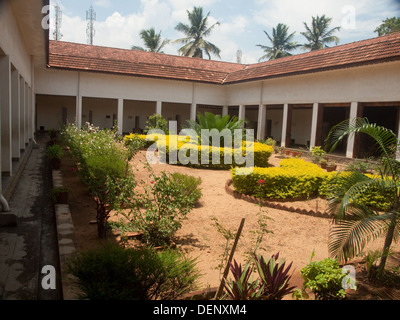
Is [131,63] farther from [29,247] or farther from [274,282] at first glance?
[274,282]

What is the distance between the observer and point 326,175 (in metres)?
8.15

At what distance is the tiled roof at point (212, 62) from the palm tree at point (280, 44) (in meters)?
19.4

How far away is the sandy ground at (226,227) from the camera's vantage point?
15.4 ft

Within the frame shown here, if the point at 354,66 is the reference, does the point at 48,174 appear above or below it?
below

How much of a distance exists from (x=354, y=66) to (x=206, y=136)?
6.27 m

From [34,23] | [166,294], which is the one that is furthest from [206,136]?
[166,294]

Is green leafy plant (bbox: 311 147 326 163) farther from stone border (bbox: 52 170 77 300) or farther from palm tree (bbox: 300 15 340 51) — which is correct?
palm tree (bbox: 300 15 340 51)

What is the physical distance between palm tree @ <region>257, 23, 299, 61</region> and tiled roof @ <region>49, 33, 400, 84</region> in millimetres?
19361

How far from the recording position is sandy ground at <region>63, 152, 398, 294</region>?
4.70m

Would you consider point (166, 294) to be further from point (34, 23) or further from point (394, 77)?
point (394, 77)

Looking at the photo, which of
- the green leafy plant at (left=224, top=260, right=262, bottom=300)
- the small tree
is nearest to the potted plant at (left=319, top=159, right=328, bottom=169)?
the green leafy plant at (left=224, top=260, right=262, bottom=300)

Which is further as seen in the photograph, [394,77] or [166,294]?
[394,77]

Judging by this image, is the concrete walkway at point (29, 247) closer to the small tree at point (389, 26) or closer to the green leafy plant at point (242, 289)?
the green leafy plant at point (242, 289)
